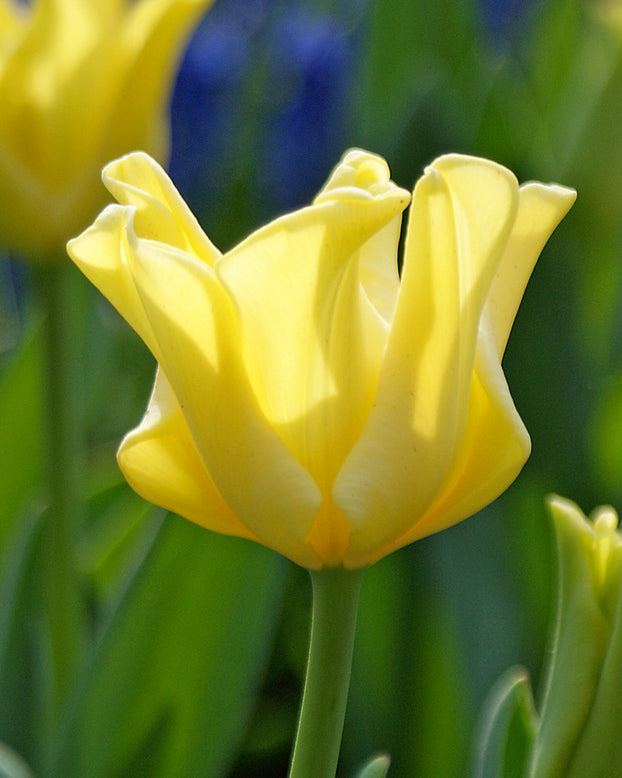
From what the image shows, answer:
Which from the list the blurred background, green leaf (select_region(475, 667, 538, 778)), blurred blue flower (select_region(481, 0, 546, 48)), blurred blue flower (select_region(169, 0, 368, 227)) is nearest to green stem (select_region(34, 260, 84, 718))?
the blurred background

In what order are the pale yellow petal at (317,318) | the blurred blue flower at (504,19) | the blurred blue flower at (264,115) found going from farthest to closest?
the blurred blue flower at (504,19)
the blurred blue flower at (264,115)
the pale yellow petal at (317,318)

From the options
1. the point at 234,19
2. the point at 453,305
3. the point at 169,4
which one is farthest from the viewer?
the point at 234,19

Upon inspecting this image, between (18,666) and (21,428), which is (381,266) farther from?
(21,428)

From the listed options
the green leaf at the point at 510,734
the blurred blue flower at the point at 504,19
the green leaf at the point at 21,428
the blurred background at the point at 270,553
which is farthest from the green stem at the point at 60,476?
the blurred blue flower at the point at 504,19

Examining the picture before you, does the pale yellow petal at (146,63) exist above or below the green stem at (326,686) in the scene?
above

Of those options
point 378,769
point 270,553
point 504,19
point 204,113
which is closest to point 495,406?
point 378,769

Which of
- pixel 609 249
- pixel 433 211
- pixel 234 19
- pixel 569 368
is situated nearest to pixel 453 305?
pixel 433 211

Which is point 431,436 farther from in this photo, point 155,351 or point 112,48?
point 112,48

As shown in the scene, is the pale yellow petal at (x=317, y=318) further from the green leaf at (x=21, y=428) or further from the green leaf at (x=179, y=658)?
the green leaf at (x=21, y=428)
